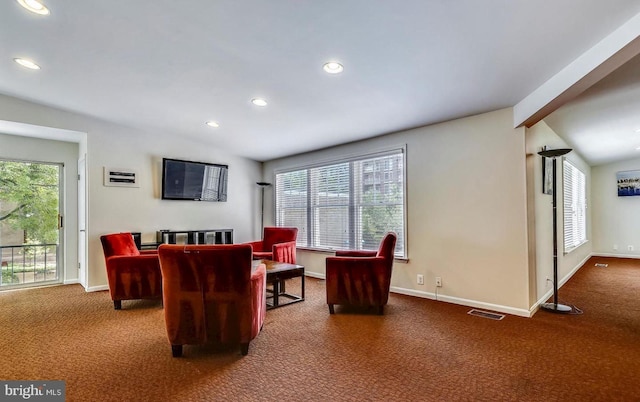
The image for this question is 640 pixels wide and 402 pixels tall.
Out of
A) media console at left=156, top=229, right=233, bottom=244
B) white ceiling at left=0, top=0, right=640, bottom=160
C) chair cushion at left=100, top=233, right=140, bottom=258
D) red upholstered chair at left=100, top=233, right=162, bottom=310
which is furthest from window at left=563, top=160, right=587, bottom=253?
chair cushion at left=100, top=233, right=140, bottom=258

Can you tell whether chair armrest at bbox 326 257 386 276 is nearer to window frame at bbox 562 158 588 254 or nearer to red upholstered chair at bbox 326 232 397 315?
red upholstered chair at bbox 326 232 397 315

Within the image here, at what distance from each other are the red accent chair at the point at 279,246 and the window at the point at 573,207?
4268 mm

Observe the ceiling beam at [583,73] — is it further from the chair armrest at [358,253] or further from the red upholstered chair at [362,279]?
the chair armrest at [358,253]

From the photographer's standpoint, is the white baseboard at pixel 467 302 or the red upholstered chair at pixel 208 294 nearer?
the red upholstered chair at pixel 208 294

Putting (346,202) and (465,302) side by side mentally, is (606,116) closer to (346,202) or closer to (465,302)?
(465,302)

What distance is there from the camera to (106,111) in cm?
430

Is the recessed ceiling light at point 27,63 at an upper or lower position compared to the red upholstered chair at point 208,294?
upper

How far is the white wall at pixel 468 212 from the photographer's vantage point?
339cm

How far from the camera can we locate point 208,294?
2.39 metres

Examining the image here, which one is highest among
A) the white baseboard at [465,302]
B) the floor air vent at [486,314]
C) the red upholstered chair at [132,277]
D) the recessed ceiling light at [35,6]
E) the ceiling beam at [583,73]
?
the recessed ceiling light at [35,6]

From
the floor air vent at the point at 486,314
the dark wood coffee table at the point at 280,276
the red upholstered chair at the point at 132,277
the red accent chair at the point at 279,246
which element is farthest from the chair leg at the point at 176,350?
the floor air vent at the point at 486,314

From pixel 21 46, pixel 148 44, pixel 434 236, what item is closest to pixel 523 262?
pixel 434 236

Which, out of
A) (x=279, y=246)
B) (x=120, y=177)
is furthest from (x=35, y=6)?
(x=279, y=246)

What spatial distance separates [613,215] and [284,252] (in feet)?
26.9
